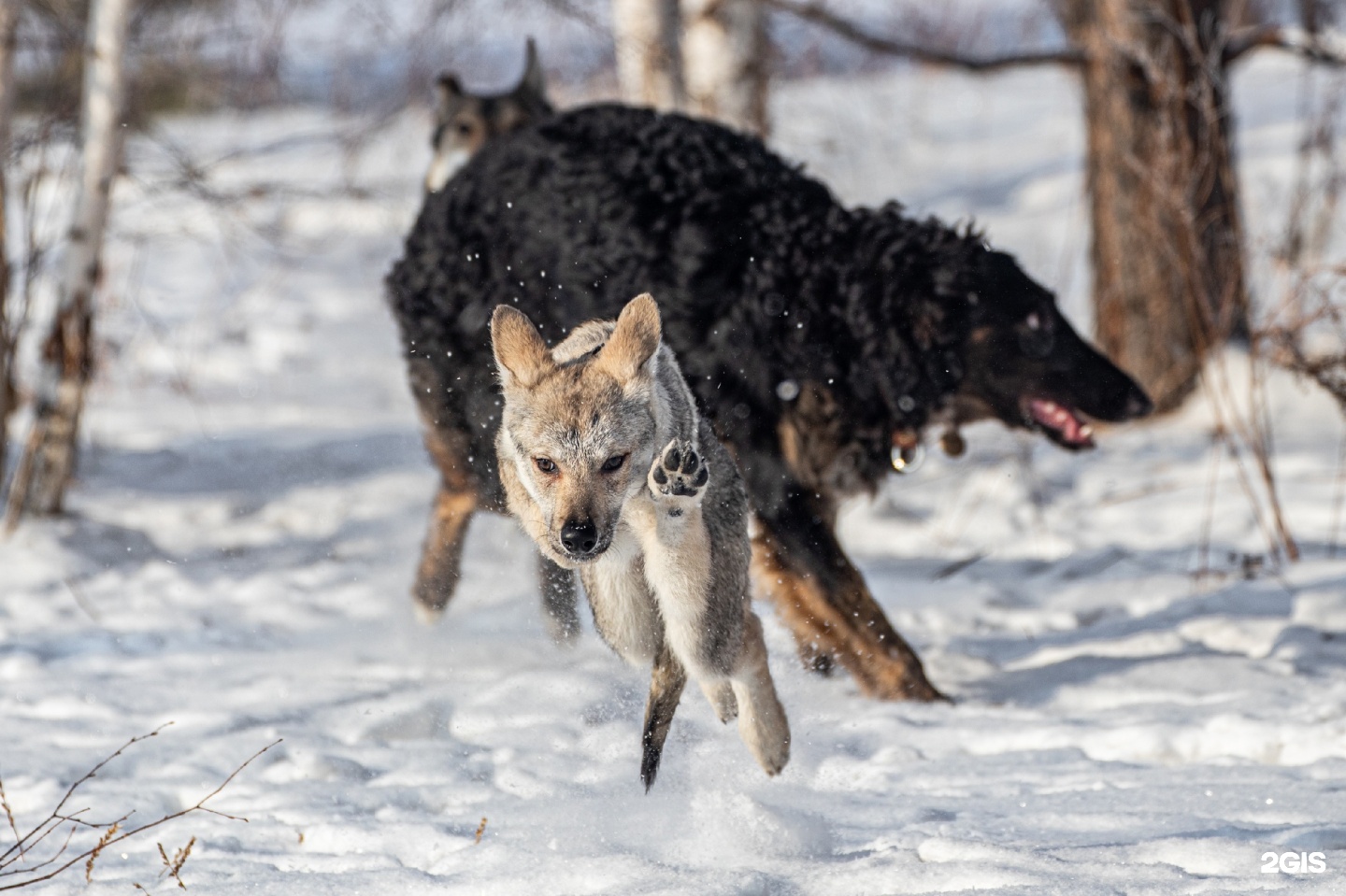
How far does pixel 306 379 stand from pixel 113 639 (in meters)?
4.68

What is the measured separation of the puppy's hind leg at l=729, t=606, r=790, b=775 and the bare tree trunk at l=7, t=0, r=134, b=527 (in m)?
3.87

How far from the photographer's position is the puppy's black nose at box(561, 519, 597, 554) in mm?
2715

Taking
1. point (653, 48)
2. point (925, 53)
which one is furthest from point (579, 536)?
point (925, 53)

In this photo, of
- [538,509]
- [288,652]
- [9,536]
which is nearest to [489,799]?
[538,509]

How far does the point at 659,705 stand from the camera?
3.13 meters

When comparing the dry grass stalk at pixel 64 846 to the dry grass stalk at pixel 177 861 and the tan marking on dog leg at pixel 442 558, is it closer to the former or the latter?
the dry grass stalk at pixel 177 861

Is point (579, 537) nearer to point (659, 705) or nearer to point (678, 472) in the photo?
point (678, 472)

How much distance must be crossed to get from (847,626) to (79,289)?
3741mm

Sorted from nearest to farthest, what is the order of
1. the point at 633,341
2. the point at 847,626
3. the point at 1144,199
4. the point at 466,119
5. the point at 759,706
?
the point at 633,341
the point at 759,706
the point at 847,626
the point at 466,119
the point at 1144,199

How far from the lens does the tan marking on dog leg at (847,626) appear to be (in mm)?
4297

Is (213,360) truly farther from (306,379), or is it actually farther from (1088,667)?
(1088,667)

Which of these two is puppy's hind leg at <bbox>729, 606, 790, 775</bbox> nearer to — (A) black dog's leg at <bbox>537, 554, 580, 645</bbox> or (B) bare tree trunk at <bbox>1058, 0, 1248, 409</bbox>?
(A) black dog's leg at <bbox>537, 554, 580, 645</bbox>

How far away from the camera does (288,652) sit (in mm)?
4828

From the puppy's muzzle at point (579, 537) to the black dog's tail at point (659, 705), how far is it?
1.59 ft
